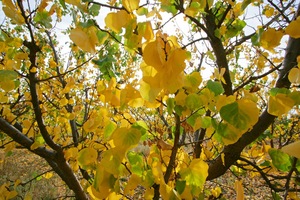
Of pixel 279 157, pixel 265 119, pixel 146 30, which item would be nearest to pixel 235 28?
pixel 265 119

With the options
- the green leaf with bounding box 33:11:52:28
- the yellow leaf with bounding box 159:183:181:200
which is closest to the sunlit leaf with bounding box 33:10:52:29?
the green leaf with bounding box 33:11:52:28

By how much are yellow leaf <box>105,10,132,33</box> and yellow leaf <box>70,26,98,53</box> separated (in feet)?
0.22

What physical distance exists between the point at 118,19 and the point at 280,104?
0.59 metres

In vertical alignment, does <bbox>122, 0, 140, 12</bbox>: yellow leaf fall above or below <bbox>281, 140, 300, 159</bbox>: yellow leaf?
above

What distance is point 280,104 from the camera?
781 mm

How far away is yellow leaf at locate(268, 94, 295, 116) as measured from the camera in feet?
2.51

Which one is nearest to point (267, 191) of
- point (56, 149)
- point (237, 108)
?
point (56, 149)

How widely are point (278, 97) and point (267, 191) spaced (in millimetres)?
9089

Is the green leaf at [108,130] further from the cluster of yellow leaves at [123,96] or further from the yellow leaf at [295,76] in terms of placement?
the yellow leaf at [295,76]

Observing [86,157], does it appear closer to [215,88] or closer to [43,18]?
[215,88]

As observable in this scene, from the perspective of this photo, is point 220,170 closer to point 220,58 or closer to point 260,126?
point 260,126

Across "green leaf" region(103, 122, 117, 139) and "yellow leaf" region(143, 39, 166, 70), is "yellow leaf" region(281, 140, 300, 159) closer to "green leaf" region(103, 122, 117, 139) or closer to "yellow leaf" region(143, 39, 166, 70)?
"yellow leaf" region(143, 39, 166, 70)

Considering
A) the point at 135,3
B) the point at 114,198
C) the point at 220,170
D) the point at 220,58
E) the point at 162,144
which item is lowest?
the point at 114,198

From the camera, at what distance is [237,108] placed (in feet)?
2.21
